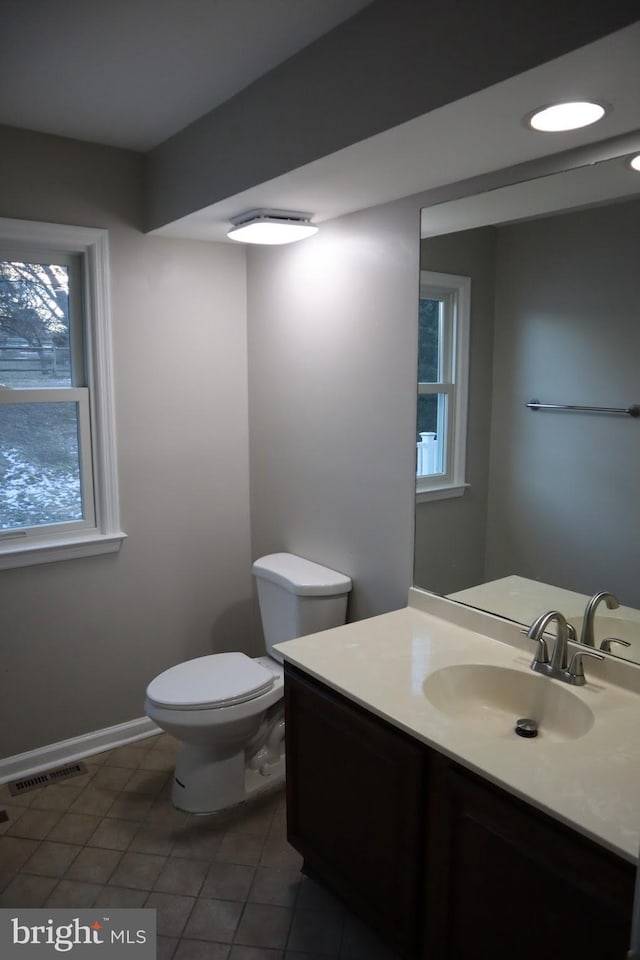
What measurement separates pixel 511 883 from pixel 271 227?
6.65 feet

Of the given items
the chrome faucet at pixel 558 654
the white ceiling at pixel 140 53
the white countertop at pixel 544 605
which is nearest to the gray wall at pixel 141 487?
the white ceiling at pixel 140 53

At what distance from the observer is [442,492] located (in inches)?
89.8

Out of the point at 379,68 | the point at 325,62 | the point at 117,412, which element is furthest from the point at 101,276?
the point at 379,68

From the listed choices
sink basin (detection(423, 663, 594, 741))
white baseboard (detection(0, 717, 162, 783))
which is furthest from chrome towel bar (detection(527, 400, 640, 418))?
white baseboard (detection(0, 717, 162, 783))

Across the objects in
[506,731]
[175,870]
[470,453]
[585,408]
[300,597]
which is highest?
[585,408]

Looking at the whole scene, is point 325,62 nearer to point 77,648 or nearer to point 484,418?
point 484,418

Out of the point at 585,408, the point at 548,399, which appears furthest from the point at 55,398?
the point at 585,408

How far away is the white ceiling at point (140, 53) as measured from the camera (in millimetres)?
1619

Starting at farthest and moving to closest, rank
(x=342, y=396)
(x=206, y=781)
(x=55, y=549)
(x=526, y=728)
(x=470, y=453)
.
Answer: (x=55, y=549)
(x=342, y=396)
(x=206, y=781)
(x=470, y=453)
(x=526, y=728)

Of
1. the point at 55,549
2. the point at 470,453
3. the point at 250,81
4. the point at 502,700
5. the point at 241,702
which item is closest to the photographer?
the point at 502,700

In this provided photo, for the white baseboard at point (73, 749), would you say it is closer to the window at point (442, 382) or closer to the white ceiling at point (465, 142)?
the window at point (442, 382)

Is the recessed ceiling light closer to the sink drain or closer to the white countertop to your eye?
the white countertop

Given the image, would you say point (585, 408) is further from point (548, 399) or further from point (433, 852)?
point (433, 852)

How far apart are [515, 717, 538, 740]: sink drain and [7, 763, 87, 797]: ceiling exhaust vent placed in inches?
71.9
